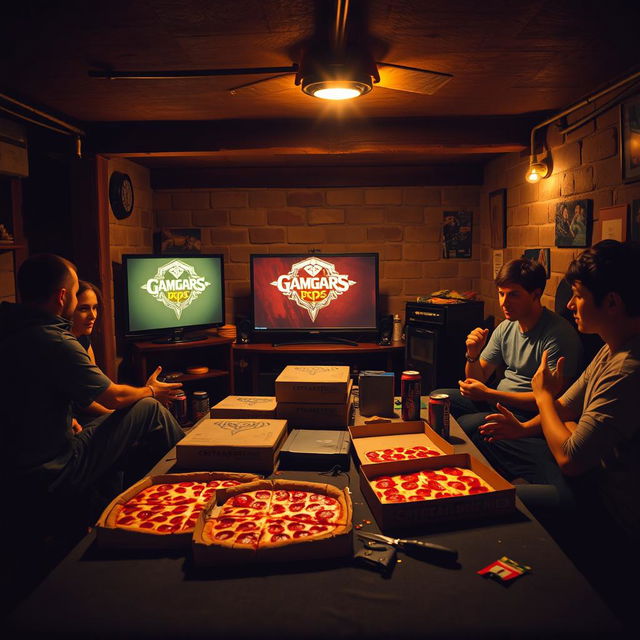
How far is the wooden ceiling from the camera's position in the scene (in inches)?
84.4

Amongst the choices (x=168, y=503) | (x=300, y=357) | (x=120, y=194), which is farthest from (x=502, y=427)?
(x=120, y=194)

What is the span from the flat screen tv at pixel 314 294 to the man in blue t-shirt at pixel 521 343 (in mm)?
1867

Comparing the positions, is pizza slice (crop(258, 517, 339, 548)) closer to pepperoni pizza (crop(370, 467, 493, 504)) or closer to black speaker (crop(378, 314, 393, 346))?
pepperoni pizza (crop(370, 467, 493, 504))

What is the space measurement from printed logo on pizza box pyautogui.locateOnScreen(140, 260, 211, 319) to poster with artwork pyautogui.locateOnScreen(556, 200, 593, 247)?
2896 millimetres

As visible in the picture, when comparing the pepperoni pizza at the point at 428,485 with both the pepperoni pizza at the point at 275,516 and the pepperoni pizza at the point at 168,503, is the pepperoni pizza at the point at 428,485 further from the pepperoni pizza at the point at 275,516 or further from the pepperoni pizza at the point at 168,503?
the pepperoni pizza at the point at 168,503

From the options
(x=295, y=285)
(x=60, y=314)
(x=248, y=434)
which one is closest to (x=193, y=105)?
(x=60, y=314)

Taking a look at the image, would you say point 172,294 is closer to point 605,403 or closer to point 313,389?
point 313,389

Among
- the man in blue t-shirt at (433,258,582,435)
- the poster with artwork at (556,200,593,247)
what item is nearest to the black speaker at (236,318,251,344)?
the man in blue t-shirt at (433,258,582,435)

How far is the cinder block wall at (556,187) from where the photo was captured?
9.94 feet

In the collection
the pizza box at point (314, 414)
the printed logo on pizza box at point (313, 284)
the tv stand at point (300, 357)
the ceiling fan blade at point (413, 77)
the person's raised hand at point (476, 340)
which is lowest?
the tv stand at point (300, 357)

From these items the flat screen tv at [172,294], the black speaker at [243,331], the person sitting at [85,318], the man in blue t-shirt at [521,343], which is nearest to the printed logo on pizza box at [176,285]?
the flat screen tv at [172,294]

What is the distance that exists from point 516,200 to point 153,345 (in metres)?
3.12

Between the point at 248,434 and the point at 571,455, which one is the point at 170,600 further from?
the point at 571,455

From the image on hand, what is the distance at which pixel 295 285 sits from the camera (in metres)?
5.12
